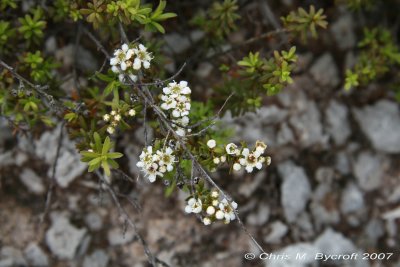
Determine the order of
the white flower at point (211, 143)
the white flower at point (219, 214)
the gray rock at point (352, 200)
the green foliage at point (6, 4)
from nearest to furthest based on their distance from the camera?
the white flower at point (219, 214), the white flower at point (211, 143), the green foliage at point (6, 4), the gray rock at point (352, 200)

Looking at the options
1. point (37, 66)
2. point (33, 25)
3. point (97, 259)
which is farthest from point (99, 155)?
point (97, 259)

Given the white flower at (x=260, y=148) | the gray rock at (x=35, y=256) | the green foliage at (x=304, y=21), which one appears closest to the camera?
the white flower at (x=260, y=148)

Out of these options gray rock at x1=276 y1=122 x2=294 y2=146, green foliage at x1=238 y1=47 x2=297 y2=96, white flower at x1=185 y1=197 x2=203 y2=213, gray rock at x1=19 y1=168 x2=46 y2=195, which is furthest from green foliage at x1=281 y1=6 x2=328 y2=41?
gray rock at x1=19 y1=168 x2=46 y2=195

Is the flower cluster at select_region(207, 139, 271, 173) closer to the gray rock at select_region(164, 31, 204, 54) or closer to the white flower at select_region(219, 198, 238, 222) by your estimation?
the white flower at select_region(219, 198, 238, 222)

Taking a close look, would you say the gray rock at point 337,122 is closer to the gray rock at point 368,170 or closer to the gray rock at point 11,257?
the gray rock at point 368,170

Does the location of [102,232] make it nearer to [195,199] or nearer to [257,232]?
[257,232]

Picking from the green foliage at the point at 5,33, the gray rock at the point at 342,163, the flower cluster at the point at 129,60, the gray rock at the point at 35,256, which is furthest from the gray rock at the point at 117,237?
the gray rock at the point at 342,163
